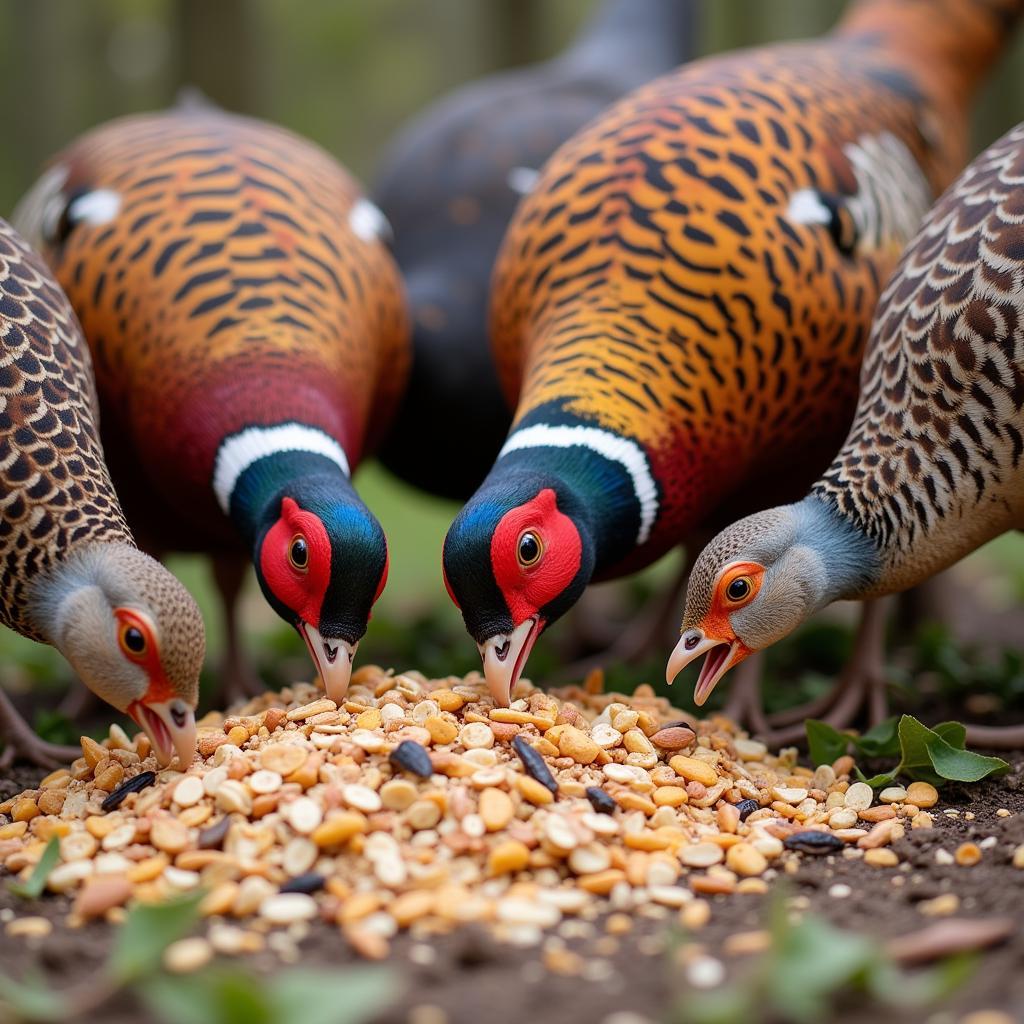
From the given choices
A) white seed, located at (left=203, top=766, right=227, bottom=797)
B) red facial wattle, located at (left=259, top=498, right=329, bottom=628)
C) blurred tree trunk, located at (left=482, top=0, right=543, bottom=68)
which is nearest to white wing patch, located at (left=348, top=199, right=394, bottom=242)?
red facial wattle, located at (left=259, top=498, right=329, bottom=628)

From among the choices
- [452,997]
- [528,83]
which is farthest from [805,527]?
[528,83]

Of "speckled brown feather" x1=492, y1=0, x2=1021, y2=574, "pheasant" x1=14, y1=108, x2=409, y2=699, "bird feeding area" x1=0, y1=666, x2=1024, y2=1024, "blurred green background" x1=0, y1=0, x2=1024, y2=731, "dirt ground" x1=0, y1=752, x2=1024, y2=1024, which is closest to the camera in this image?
"dirt ground" x1=0, y1=752, x2=1024, y2=1024

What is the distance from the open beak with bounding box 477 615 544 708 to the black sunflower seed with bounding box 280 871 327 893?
795mm

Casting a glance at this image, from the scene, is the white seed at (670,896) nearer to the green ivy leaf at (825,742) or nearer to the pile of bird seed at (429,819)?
the pile of bird seed at (429,819)

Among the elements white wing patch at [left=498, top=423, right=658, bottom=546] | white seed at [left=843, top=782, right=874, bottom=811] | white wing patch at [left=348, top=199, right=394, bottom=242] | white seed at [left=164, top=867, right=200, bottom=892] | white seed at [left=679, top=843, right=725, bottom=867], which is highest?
white wing patch at [left=348, top=199, right=394, bottom=242]

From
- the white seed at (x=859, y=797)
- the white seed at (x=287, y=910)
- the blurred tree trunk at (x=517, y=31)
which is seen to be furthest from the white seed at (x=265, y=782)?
the blurred tree trunk at (x=517, y=31)

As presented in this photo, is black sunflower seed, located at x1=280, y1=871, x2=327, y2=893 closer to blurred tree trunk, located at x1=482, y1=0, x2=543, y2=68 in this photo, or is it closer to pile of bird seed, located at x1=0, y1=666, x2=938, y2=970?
pile of bird seed, located at x1=0, y1=666, x2=938, y2=970

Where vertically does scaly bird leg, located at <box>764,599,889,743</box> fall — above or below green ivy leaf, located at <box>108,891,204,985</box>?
below

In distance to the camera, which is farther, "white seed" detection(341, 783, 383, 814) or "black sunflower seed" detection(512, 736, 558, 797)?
"black sunflower seed" detection(512, 736, 558, 797)

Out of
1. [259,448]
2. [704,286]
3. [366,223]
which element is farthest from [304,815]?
[366,223]

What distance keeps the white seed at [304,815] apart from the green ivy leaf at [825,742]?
Result: 1408 millimetres

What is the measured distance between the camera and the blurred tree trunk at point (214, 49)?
28.1 ft

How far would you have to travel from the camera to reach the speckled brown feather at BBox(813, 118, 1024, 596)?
3361 mm

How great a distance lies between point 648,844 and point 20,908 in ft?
4.11
